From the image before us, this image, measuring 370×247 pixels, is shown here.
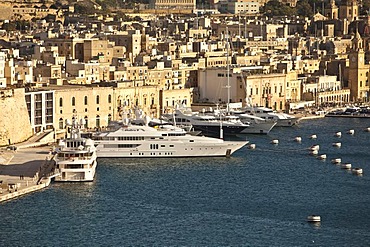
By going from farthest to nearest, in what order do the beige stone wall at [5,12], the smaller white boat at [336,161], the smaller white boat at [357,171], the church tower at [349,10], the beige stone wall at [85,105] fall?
the church tower at [349,10], the beige stone wall at [5,12], the beige stone wall at [85,105], the smaller white boat at [336,161], the smaller white boat at [357,171]

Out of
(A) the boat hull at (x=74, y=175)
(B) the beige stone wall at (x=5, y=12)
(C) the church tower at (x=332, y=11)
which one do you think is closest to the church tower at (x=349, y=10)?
(C) the church tower at (x=332, y=11)

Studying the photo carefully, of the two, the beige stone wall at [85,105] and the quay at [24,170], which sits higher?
the beige stone wall at [85,105]

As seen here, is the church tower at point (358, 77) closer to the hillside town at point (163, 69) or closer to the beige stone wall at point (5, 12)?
the hillside town at point (163, 69)

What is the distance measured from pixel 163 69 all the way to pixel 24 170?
48.7ft

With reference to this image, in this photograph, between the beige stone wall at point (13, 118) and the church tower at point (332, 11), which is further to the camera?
the church tower at point (332, 11)

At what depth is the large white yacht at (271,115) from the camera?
39.3 m

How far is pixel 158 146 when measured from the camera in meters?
31.9

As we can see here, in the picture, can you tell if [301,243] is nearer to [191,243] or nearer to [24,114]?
[191,243]

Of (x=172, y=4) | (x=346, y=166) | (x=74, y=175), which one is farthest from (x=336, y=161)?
(x=172, y=4)

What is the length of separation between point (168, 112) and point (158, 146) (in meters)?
7.94

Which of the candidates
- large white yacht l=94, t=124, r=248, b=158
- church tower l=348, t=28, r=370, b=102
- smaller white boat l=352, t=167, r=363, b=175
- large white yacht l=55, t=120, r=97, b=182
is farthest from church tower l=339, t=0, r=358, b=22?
large white yacht l=55, t=120, r=97, b=182

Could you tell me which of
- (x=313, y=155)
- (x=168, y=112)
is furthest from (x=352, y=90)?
(x=313, y=155)

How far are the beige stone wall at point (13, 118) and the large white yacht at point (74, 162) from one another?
4206mm

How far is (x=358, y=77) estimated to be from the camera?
4822 cm
